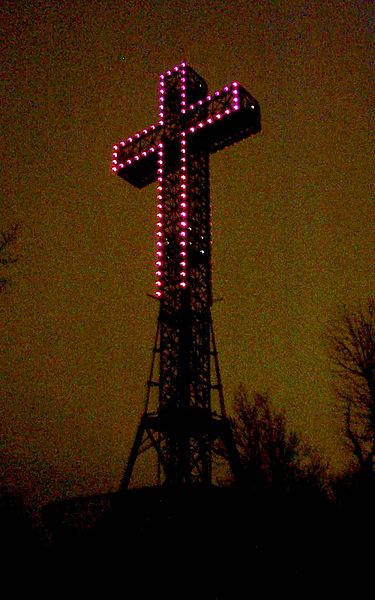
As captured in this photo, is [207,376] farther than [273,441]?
No

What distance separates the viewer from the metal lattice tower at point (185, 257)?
17250 millimetres

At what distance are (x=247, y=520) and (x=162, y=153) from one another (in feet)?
44.4

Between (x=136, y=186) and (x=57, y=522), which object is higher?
(x=136, y=186)

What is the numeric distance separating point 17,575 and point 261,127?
53.0 feet

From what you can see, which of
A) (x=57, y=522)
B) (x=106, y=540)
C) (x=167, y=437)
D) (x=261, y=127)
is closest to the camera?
(x=106, y=540)

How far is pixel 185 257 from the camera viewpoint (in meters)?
18.5

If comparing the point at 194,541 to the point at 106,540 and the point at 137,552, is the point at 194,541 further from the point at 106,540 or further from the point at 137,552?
the point at 106,540

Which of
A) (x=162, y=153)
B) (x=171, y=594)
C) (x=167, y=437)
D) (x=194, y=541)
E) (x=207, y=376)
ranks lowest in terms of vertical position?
(x=171, y=594)

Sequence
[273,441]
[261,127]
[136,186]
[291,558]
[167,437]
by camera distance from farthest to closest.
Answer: [273,441], [136,186], [261,127], [167,437], [291,558]

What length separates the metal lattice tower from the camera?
1725 centimetres

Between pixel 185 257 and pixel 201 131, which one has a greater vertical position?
pixel 201 131

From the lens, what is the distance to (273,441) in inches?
1039

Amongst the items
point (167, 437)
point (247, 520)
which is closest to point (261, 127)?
point (167, 437)

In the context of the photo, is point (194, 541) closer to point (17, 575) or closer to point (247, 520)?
point (247, 520)
